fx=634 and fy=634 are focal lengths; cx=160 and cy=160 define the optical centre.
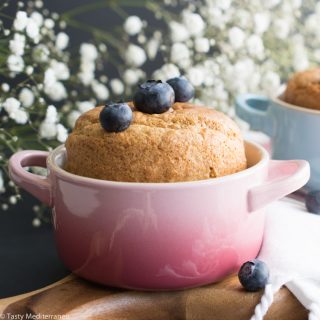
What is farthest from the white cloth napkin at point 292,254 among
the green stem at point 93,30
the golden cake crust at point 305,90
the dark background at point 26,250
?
the green stem at point 93,30

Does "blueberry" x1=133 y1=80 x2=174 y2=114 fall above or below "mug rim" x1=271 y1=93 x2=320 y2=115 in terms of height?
above

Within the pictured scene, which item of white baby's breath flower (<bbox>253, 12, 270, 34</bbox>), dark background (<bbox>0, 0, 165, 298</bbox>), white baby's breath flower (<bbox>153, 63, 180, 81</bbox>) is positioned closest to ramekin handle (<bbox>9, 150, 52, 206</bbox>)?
dark background (<bbox>0, 0, 165, 298</bbox>)

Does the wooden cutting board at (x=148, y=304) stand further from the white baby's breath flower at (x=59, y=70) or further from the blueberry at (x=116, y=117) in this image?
the white baby's breath flower at (x=59, y=70)

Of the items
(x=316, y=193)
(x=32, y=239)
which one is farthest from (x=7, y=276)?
(x=316, y=193)

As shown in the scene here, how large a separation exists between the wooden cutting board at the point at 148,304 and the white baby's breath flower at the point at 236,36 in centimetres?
89

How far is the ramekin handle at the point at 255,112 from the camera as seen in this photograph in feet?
5.05

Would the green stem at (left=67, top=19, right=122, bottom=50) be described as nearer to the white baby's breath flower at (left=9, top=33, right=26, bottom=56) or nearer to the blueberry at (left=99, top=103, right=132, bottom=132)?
the white baby's breath flower at (left=9, top=33, right=26, bottom=56)

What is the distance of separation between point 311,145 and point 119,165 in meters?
0.57

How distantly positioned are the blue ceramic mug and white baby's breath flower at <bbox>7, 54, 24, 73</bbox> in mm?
556

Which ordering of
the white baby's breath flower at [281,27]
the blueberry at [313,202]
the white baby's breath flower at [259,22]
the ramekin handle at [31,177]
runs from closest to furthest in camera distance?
the ramekin handle at [31,177] < the blueberry at [313,202] < the white baby's breath flower at [259,22] < the white baby's breath flower at [281,27]

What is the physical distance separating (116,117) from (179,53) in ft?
2.36

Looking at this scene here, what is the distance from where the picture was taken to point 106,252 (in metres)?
0.99

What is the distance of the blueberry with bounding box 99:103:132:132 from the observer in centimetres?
99

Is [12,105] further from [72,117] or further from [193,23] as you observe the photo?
[193,23]
